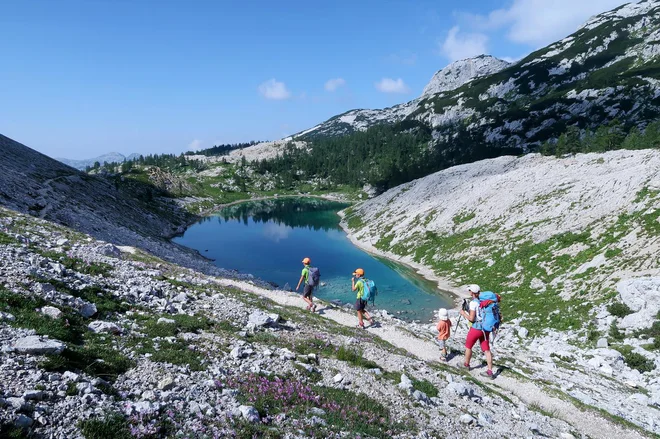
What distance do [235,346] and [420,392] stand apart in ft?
24.8

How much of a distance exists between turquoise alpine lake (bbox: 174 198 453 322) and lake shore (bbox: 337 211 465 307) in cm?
112

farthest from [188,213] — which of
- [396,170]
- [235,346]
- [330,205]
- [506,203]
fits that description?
[235,346]

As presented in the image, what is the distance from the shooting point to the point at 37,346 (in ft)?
30.6

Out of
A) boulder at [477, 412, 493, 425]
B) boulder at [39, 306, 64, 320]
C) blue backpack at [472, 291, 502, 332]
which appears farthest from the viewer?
blue backpack at [472, 291, 502, 332]

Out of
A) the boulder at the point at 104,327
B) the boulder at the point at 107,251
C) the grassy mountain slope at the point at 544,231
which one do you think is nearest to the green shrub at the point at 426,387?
the boulder at the point at 104,327

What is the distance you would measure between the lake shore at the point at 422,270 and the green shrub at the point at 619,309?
1839cm

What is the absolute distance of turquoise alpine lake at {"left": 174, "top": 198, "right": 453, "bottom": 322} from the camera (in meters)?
50.2

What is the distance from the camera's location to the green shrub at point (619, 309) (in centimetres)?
2819

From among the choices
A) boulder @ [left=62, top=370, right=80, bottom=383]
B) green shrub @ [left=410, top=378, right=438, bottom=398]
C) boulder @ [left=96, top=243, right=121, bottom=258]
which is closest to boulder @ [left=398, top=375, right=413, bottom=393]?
green shrub @ [left=410, top=378, right=438, bottom=398]

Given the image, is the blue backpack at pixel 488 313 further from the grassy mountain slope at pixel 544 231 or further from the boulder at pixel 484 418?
the grassy mountain slope at pixel 544 231

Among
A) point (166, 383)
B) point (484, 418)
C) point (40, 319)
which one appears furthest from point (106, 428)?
point (484, 418)

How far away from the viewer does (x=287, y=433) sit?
30.2 ft

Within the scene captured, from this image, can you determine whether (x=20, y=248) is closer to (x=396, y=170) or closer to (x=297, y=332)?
(x=297, y=332)

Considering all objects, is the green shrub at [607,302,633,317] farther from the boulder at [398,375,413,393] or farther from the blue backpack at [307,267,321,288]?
the blue backpack at [307,267,321,288]
